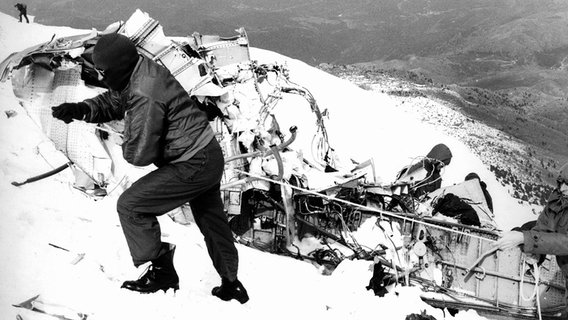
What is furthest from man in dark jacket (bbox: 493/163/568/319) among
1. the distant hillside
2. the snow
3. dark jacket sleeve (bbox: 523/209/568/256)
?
the distant hillside

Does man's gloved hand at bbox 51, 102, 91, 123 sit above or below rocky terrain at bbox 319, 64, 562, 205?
above

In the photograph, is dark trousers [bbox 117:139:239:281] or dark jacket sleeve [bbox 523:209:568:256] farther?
dark jacket sleeve [bbox 523:209:568:256]

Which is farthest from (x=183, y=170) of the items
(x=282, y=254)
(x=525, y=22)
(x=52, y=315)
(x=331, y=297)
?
(x=525, y=22)

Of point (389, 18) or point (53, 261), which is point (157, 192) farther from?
point (389, 18)

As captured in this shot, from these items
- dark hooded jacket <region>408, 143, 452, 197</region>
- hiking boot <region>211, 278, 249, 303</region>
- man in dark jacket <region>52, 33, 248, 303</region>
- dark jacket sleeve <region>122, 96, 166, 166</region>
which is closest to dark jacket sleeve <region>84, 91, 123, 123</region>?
man in dark jacket <region>52, 33, 248, 303</region>

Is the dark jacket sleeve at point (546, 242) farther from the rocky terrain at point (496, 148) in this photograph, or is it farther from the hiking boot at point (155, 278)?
the rocky terrain at point (496, 148)

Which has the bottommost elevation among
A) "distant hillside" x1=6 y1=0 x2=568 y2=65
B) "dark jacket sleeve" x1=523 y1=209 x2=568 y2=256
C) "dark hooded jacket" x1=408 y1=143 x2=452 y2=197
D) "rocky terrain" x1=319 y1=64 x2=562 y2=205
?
"distant hillside" x1=6 y1=0 x2=568 y2=65

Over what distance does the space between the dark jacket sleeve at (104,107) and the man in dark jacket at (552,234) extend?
2790mm

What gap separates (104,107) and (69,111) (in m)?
0.20

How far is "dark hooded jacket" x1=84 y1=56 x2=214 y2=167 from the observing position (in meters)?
2.67

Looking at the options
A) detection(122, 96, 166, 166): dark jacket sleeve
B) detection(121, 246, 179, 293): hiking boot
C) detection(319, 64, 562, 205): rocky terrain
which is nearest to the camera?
detection(122, 96, 166, 166): dark jacket sleeve

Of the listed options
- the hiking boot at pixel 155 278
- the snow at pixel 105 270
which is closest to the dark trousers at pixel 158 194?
the hiking boot at pixel 155 278

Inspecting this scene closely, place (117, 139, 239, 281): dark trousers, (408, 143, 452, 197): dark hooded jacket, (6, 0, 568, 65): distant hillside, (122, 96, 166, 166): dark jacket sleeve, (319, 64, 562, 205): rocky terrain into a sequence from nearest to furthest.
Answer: (122, 96, 166, 166): dark jacket sleeve < (117, 139, 239, 281): dark trousers < (408, 143, 452, 197): dark hooded jacket < (319, 64, 562, 205): rocky terrain < (6, 0, 568, 65): distant hillside

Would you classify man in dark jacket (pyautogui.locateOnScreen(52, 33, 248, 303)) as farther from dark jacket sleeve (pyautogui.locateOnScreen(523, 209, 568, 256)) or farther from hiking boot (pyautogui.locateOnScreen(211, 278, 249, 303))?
dark jacket sleeve (pyautogui.locateOnScreen(523, 209, 568, 256))
